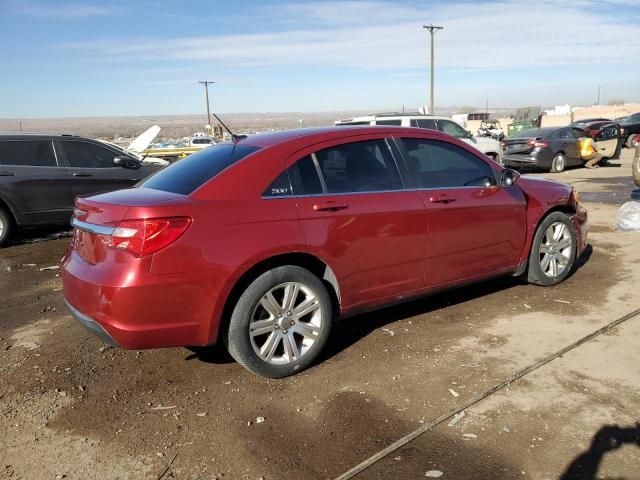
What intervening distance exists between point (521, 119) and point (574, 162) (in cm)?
2104

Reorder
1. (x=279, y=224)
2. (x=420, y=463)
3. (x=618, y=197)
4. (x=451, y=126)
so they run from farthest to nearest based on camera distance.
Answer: (x=451, y=126)
(x=618, y=197)
(x=279, y=224)
(x=420, y=463)

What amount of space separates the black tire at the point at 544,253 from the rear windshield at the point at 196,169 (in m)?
A: 2.89

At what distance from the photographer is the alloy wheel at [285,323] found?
11.8 feet

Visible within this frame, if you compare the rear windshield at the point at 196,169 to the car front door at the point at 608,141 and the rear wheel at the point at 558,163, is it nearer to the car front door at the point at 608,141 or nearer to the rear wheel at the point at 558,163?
the rear wheel at the point at 558,163

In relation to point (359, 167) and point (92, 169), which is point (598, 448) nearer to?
point (359, 167)

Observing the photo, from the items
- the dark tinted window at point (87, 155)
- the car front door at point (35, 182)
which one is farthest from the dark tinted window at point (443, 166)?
the dark tinted window at point (87, 155)

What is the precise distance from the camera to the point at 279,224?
357cm

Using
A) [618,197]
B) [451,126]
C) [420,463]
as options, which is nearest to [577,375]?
[420,463]

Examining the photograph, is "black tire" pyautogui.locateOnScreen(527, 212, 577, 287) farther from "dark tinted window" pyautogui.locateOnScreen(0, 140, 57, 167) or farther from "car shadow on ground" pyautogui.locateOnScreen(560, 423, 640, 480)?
"dark tinted window" pyautogui.locateOnScreen(0, 140, 57, 167)

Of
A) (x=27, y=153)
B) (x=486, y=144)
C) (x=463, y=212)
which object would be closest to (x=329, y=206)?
(x=463, y=212)

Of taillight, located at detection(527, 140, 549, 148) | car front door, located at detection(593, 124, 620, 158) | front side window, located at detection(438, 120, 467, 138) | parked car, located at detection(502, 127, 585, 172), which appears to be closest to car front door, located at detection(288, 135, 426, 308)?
front side window, located at detection(438, 120, 467, 138)

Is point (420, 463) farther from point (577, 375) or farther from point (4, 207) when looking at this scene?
point (4, 207)

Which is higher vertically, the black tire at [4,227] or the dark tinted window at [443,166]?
the dark tinted window at [443,166]

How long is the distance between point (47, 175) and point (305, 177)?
20.6ft
